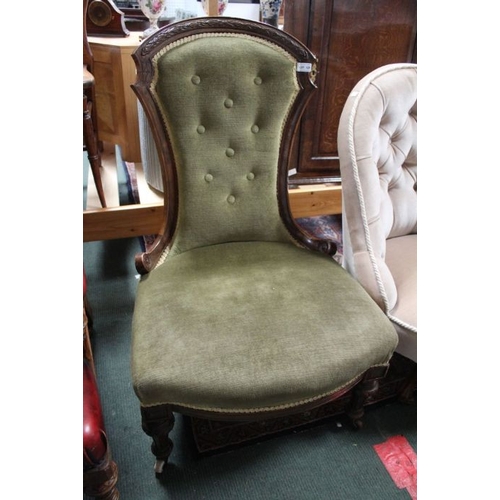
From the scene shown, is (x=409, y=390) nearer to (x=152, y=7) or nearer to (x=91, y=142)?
(x=91, y=142)

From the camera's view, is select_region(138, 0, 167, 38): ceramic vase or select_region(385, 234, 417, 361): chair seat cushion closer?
select_region(385, 234, 417, 361): chair seat cushion

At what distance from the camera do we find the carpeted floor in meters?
0.94

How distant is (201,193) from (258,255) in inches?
8.6

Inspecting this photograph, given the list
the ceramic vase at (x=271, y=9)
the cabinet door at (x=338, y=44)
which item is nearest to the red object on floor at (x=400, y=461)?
the cabinet door at (x=338, y=44)

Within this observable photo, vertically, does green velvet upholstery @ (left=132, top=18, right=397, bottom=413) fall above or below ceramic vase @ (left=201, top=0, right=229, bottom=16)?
below

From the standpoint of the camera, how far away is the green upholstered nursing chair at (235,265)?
761 mm

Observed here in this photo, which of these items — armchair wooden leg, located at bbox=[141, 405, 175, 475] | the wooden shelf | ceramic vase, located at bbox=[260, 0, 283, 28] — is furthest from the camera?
the wooden shelf

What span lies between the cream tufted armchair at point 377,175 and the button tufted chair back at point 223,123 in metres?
0.17

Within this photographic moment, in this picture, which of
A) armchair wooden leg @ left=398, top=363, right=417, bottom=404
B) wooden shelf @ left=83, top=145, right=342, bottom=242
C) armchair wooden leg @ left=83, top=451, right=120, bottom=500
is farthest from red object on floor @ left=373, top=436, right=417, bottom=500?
wooden shelf @ left=83, top=145, right=342, bottom=242

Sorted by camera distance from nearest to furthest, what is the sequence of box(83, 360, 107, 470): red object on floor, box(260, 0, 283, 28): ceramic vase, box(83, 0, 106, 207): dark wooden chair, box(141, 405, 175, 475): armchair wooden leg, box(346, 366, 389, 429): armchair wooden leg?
box(83, 360, 107, 470): red object on floor < box(141, 405, 175, 475): armchair wooden leg < box(346, 366, 389, 429): armchair wooden leg < box(83, 0, 106, 207): dark wooden chair < box(260, 0, 283, 28): ceramic vase

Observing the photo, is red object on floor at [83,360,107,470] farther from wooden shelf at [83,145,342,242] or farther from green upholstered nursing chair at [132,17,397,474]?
wooden shelf at [83,145,342,242]

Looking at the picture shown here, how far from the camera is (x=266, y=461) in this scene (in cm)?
100

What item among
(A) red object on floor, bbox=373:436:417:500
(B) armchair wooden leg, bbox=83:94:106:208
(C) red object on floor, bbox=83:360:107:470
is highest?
(B) armchair wooden leg, bbox=83:94:106:208

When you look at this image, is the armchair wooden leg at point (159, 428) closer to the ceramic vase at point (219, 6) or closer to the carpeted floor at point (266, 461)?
the carpeted floor at point (266, 461)
